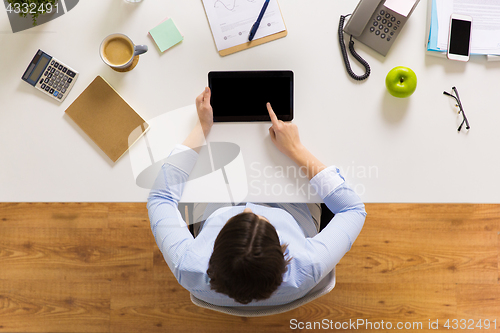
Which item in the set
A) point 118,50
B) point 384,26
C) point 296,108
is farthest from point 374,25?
point 118,50

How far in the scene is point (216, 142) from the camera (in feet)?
3.18

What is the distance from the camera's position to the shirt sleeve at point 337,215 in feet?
2.90

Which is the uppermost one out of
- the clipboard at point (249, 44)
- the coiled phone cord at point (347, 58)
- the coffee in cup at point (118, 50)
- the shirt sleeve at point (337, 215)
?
the coffee in cup at point (118, 50)

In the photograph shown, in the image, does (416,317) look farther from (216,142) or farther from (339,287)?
(216,142)

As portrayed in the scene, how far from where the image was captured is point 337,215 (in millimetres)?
940

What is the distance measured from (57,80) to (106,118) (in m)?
0.18

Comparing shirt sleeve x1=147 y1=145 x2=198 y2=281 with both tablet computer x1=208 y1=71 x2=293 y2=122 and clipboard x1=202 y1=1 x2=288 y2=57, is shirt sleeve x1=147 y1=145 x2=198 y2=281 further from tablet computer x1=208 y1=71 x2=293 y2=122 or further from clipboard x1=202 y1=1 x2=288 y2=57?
clipboard x1=202 y1=1 x2=288 y2=57

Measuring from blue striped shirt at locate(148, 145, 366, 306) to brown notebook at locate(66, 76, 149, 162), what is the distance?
15 centimetres

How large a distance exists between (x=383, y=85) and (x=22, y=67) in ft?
3.48

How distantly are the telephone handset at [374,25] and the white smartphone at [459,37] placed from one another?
14 centimetres

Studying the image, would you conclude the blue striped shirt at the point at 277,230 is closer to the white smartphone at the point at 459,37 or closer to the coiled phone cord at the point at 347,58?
the coiled phone cord at the point at 347,58

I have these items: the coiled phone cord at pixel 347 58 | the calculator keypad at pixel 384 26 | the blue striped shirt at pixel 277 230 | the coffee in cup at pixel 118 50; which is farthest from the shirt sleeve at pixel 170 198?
the calculator keypad at pixel 384 26

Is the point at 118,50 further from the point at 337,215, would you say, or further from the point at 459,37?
the point at 459,37

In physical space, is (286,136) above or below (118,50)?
below
